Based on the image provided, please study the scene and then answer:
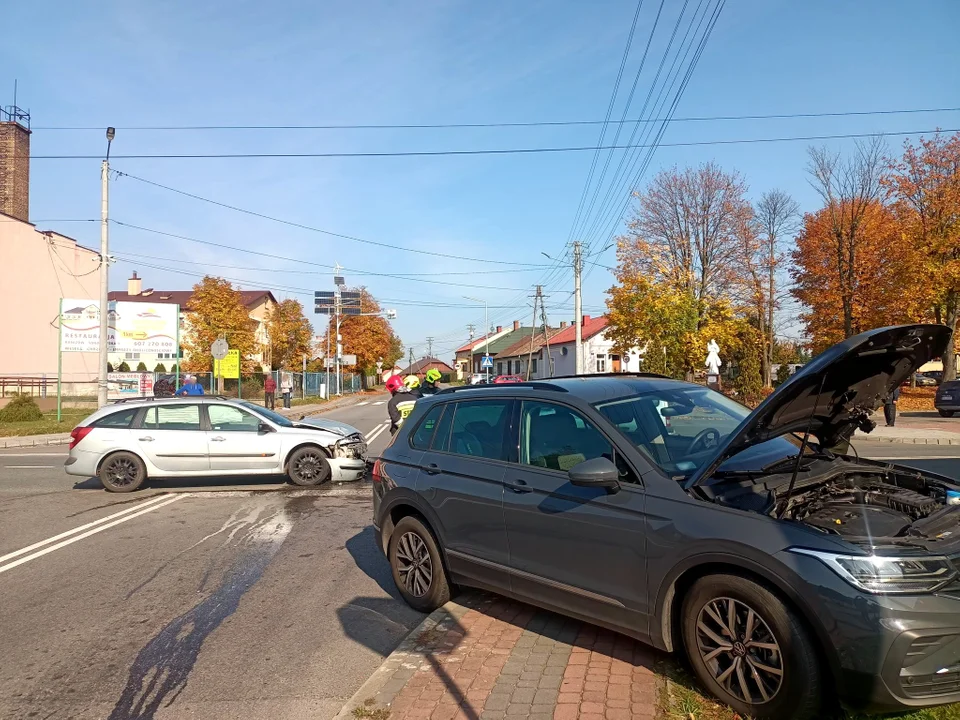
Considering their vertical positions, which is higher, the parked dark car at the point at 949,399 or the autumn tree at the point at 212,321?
the autumn tree at the point at 212,321

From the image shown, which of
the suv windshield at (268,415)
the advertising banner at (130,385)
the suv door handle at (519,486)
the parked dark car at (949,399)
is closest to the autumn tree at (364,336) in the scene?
the advertising banner at (130,385)

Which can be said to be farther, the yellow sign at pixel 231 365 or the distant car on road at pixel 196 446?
the yellow sign at pixel 231 365

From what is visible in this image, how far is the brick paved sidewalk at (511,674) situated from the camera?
3.57 meters

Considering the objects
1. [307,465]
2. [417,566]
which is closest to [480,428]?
[417,566]

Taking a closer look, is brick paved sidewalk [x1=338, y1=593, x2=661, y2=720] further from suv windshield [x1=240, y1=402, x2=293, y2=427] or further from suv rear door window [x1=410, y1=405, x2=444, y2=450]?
suv windshield [x1=240, y1=402, x2=293, y2=427]

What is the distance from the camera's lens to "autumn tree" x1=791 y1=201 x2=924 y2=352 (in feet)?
118

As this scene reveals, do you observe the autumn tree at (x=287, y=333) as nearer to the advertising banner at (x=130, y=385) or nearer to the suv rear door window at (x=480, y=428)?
the advertising banner at (x=130, y=385)

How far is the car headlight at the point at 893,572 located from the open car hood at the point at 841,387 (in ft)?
2.64

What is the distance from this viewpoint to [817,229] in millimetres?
41938

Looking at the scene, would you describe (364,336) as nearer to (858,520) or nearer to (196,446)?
(196,446)

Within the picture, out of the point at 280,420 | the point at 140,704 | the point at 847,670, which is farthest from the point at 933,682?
the point at 280,420

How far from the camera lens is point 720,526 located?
3465mm

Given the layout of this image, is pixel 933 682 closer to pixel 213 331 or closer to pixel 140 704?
pixel 140 704

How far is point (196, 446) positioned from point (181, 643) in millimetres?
6916
